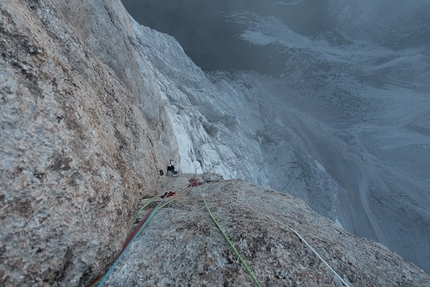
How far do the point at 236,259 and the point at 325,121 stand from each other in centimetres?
4399

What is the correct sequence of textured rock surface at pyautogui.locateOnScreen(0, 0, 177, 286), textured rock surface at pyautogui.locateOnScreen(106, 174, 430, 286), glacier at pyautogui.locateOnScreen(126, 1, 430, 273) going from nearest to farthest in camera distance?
textured rock surface at pyautogui.locateOnScreen(0, 0, 177, 286), textured rock surface at pyautogui.locateOnScreen(106, 174, 430, 286), glacier at pyautogui.locateOnScreen(126, 1, 430, 273)

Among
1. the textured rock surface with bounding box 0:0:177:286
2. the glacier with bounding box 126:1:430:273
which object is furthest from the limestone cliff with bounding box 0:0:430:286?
the glacier with bounding box 126:1:430:273

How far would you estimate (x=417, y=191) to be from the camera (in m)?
30.4

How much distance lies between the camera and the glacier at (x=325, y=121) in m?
24.5

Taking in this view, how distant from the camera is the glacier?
24516 mm

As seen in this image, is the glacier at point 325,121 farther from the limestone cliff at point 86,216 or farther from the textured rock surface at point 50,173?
the textured rock surface at point 50,173

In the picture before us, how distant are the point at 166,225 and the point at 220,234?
943 millimetres

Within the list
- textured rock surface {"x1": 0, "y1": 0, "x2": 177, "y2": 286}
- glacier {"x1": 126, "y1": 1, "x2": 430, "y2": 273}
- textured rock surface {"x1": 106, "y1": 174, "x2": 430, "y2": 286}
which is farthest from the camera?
glacier {"x1": 126, "y1": 1, "x2": 430, "y2": 273}

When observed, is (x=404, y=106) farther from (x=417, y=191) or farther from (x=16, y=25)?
(x=16, y=25)

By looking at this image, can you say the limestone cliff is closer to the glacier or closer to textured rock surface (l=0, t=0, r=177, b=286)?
textured rock surface (l=0, t=0, r=177, b=286)

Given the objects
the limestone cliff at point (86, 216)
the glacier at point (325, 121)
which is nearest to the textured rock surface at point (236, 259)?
the limestone cliff at point (86, 216)

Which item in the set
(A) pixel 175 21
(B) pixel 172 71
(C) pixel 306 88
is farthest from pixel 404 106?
(A) pixel 175 21

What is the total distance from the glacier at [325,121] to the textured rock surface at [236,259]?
432 inches

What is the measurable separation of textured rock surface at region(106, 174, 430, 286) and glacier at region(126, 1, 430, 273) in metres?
11.0
